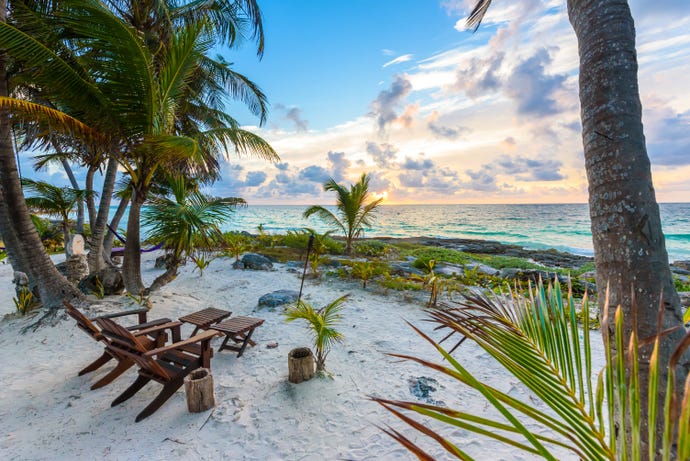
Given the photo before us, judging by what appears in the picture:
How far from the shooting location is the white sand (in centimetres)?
255

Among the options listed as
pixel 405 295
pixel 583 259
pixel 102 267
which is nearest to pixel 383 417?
pixel 405 295

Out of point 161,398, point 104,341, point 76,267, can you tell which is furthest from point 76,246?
point 161,398

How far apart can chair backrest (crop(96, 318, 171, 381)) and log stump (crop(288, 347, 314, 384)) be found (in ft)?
3.88

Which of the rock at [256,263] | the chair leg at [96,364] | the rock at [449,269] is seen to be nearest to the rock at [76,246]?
the chair leg at [96,364]

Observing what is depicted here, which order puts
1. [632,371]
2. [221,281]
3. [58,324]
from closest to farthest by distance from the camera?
1. [632,371]
2. [58,324]
3. [221,281]

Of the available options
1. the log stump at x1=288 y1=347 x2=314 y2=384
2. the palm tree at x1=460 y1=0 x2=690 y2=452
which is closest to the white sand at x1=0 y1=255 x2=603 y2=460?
the log stump at x1=288 y1=347 x2=314 y2=384

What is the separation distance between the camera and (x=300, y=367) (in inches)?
132

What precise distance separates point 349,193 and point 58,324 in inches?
329

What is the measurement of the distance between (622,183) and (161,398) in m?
3.84

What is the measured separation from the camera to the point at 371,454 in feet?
8.21

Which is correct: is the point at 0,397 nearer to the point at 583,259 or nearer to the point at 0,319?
the point at 0,319

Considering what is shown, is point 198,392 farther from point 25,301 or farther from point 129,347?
point 25,301

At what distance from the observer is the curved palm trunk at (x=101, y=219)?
20.9 ft

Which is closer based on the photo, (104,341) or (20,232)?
(104,341)
